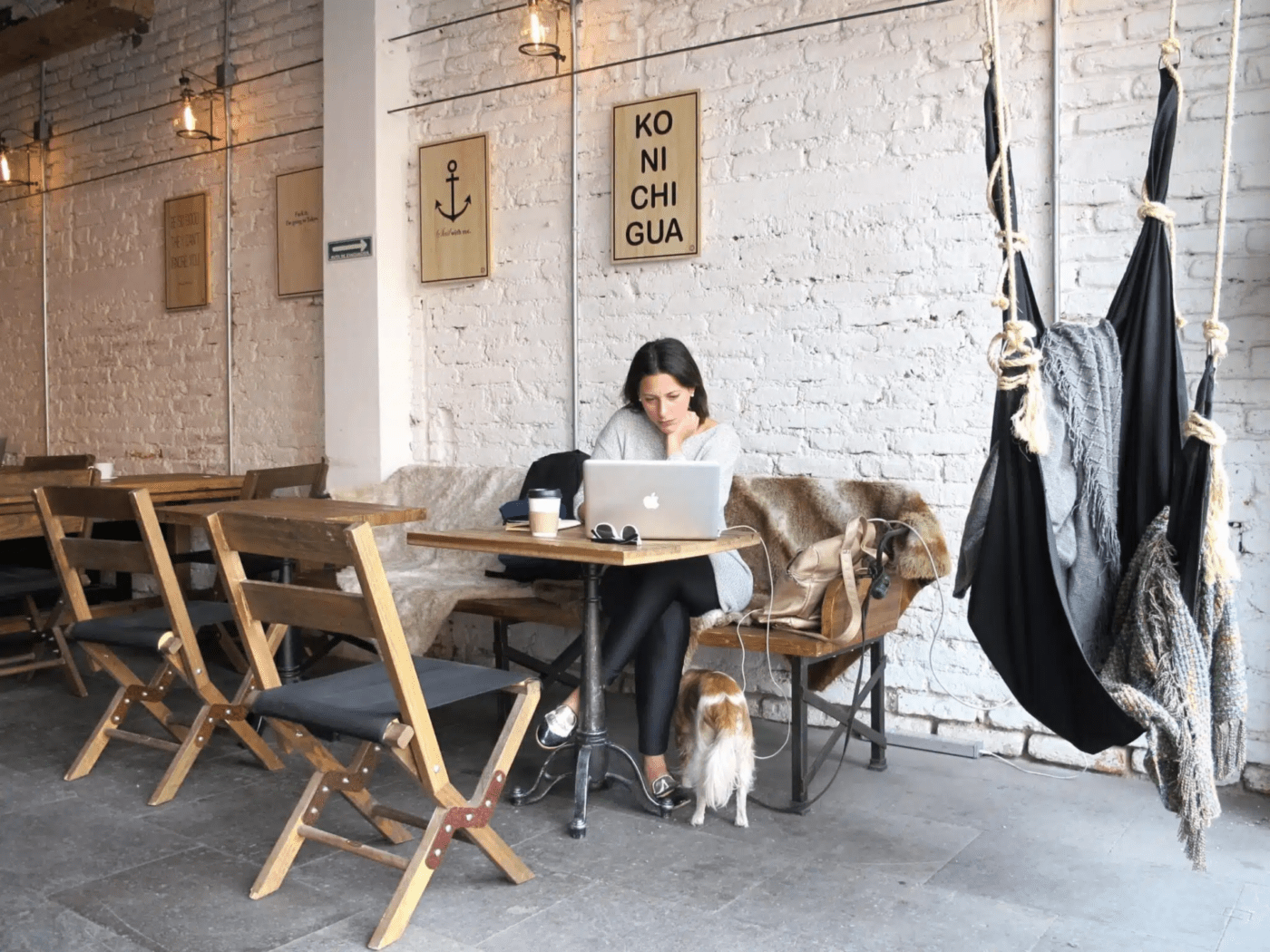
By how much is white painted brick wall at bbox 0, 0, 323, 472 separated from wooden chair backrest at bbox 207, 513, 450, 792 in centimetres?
303

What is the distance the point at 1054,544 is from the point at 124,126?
6054mm

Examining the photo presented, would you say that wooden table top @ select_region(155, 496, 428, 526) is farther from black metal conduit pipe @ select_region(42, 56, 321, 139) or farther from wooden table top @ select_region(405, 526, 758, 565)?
black metal conduit pipe @ select_region(42, 56, 321, 139)

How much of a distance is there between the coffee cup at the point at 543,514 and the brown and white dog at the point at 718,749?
589mm

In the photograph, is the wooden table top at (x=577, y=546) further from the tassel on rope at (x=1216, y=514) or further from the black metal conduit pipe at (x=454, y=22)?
the black metal conduit pipe at (x=454, y=22)

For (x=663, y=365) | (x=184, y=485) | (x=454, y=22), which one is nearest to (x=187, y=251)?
(x=184, y=485)

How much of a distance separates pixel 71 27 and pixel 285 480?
293cm

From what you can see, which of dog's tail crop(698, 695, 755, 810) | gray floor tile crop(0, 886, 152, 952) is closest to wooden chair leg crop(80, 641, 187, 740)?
gray floor tile crop(0, 886, 152, 952)

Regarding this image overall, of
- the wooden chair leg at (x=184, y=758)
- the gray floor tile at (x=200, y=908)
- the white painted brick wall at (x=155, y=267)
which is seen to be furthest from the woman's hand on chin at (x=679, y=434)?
the white painted brick wall at (x=155, y=267)

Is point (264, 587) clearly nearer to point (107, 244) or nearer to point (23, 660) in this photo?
point (23, 660)

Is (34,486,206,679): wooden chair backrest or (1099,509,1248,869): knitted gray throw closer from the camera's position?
(1099,509,1248,869): knitted gray throw

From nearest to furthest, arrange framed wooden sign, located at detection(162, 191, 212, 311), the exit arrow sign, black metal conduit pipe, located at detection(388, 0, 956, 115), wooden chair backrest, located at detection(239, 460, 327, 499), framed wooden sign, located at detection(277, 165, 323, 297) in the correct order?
black metal conduit pipe, located at detection(388, 0, 956, 115), wooden chair backrest, located at detection(239, 460, 327, 499), the exit arrow sign, framed wooden sign, located at detection(277, 165, 323, 297), framed wooden sign, located at detection(162, 191, 212, 311)

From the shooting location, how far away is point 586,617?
3131 mm

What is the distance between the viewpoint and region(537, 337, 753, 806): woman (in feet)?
10.5

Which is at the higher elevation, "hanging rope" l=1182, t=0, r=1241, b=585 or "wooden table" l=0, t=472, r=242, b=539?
"hanging rope" l=1182, t=0, r=1241, b=585
